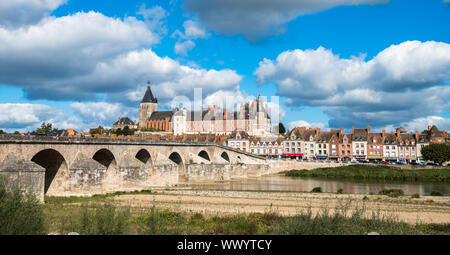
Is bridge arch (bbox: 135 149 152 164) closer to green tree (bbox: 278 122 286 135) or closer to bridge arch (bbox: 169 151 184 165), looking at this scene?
bridge arch (bbox: 169 151 184 165)

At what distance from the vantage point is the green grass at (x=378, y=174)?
54.0 m

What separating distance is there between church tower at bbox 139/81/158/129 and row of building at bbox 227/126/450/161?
8343 cm

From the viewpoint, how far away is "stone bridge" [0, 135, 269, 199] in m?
25.0

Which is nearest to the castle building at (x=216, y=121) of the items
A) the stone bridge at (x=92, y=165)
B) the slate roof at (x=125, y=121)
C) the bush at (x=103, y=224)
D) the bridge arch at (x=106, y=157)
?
the slate roof at (x=125, y=121)

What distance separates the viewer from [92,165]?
101 ft

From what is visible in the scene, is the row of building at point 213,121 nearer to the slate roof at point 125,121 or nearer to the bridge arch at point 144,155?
the slate roof at point 125,121

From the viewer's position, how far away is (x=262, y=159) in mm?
75250

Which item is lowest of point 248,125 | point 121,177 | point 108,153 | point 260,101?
point 121,177

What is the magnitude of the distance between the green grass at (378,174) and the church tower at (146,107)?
355ft

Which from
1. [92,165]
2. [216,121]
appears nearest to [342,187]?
[92,165]
